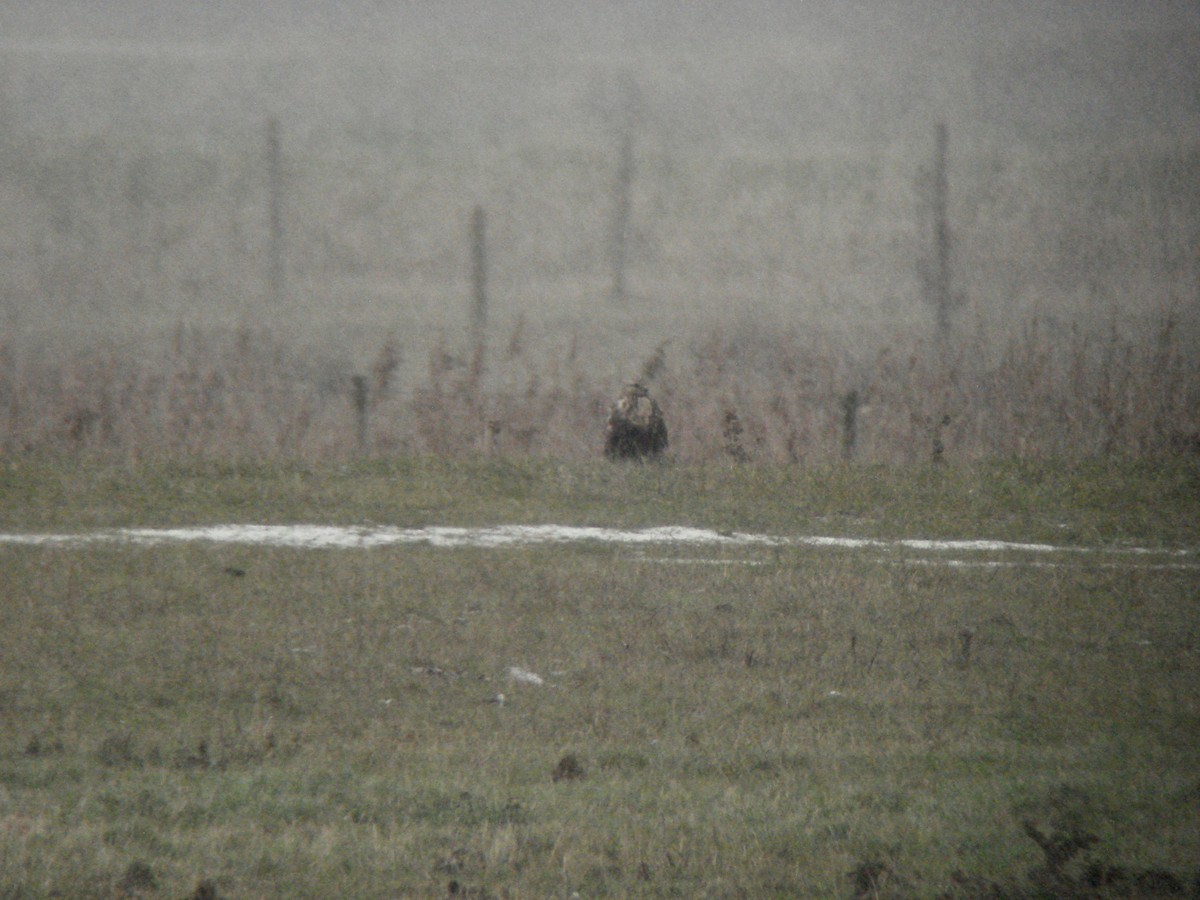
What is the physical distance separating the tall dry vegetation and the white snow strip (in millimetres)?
4228

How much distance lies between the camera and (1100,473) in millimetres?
17656

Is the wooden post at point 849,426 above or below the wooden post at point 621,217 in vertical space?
below

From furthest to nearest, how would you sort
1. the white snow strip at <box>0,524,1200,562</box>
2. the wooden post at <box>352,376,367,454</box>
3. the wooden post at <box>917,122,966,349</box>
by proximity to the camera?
the wooden post at <box>917,122,966,349</box>
the wooden post at <box>352,376,367,454</box>
the white snow strip at <box>0,524,1200,562</box>

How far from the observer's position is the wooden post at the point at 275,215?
4362 cm

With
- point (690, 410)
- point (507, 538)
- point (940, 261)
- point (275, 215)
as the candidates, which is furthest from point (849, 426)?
point (275, 215)

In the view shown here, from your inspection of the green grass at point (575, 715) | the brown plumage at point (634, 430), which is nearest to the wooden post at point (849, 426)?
the brown plumage at point (634, 430)

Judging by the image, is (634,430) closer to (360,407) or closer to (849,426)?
(849,426)

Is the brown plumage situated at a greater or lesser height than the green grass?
greater

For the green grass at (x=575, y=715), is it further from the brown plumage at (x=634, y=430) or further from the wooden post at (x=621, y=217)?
the wooden post at (x=621, y=217)

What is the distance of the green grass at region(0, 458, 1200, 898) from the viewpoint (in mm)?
5605

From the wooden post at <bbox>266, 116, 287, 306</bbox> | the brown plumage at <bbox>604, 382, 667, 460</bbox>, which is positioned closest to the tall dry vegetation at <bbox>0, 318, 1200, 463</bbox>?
the brown plumage at <bbox>604, 382, 667, 460</bbox>

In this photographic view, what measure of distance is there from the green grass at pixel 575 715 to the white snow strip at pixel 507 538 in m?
0.44

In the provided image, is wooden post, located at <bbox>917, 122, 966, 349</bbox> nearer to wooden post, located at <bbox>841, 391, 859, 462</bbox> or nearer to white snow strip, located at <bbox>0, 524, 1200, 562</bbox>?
wooden post, located at <bbox>841, 391, 859, 462</bbox>

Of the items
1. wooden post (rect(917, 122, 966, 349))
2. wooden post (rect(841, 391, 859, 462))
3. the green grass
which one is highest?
wooden post (rect(917, 122, 966, 349))
